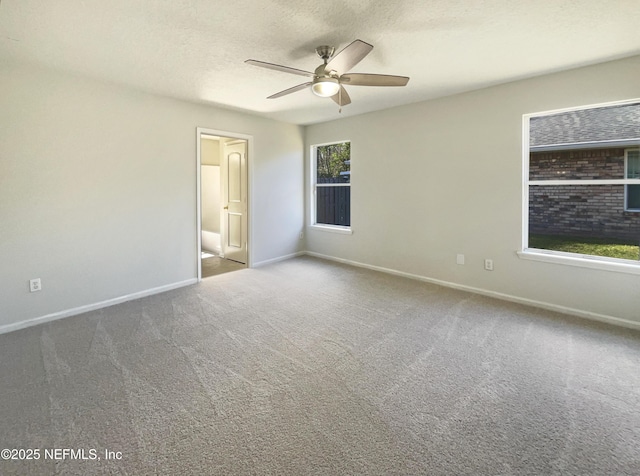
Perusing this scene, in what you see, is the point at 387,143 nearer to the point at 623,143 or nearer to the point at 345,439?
the point at 623,143

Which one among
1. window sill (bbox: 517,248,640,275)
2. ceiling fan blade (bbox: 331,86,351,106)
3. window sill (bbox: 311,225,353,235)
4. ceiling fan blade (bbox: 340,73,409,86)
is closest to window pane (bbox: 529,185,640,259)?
window sill (bbox: 517,248,640,275)

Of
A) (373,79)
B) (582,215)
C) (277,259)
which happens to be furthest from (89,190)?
(582,215)

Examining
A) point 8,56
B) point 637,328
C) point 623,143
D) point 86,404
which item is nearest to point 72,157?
point 8,56

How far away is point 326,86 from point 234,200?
350 cm

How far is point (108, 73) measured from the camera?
326cm

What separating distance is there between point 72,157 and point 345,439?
12.0 feet

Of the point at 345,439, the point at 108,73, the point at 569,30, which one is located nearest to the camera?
the point at 345,439

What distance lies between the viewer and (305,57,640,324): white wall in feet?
10.6

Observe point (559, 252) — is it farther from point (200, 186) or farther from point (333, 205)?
point (200, 186)

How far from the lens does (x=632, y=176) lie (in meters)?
3.09

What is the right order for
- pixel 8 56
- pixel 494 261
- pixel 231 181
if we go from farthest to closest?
pixel 231 181 → pixel 494 261 → pixel 8 56

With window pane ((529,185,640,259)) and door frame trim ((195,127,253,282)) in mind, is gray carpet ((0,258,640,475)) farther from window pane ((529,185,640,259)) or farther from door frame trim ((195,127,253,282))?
door frame trim ((195,127,253,282))

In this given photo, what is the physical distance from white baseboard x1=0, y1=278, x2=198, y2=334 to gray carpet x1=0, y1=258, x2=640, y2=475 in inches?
4.6

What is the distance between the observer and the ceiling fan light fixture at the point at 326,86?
2674 millimetres
